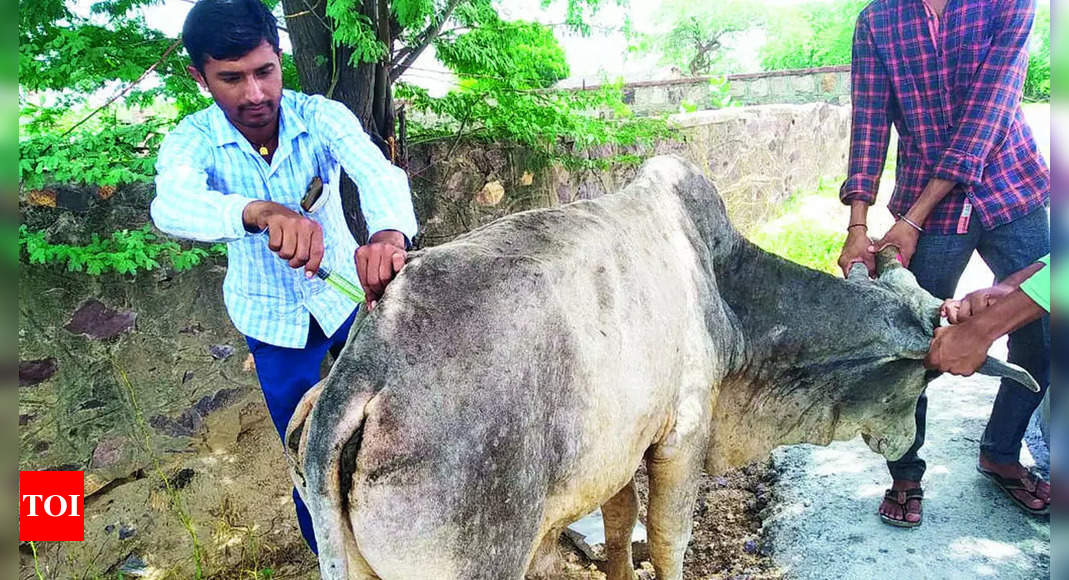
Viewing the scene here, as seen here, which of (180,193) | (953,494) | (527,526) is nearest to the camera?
(527,526)

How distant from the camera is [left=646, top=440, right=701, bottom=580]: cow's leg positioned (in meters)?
2.45

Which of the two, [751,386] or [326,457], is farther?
[751,386]

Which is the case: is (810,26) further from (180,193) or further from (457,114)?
(180,193)

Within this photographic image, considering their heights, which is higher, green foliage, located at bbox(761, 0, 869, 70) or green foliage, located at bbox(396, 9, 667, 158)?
green foliage, located at bbox(761, 0, 869, 70)

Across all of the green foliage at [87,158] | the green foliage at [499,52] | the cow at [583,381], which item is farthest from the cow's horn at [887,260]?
the green foliage at [87,158]

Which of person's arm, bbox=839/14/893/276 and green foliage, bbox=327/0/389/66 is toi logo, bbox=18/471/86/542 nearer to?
green foliage, bbox=327/0/389/66

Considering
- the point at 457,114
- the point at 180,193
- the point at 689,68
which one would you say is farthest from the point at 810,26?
the point at 180,193

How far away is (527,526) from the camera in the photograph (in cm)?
180

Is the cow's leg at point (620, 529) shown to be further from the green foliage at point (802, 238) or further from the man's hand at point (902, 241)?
the green foliage at point (802, 238)

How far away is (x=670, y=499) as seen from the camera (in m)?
2.52

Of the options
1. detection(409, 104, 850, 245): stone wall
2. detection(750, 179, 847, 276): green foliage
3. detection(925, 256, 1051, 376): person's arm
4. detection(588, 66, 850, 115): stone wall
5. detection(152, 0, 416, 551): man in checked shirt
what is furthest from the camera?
detection(588, 66, 850, 115): stone wall

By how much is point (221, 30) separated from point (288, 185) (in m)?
0.51

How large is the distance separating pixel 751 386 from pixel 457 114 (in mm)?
2045

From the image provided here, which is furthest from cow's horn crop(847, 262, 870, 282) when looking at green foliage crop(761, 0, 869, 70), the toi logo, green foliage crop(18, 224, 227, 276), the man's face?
green foliage crop(761, 0, 869, 70)
